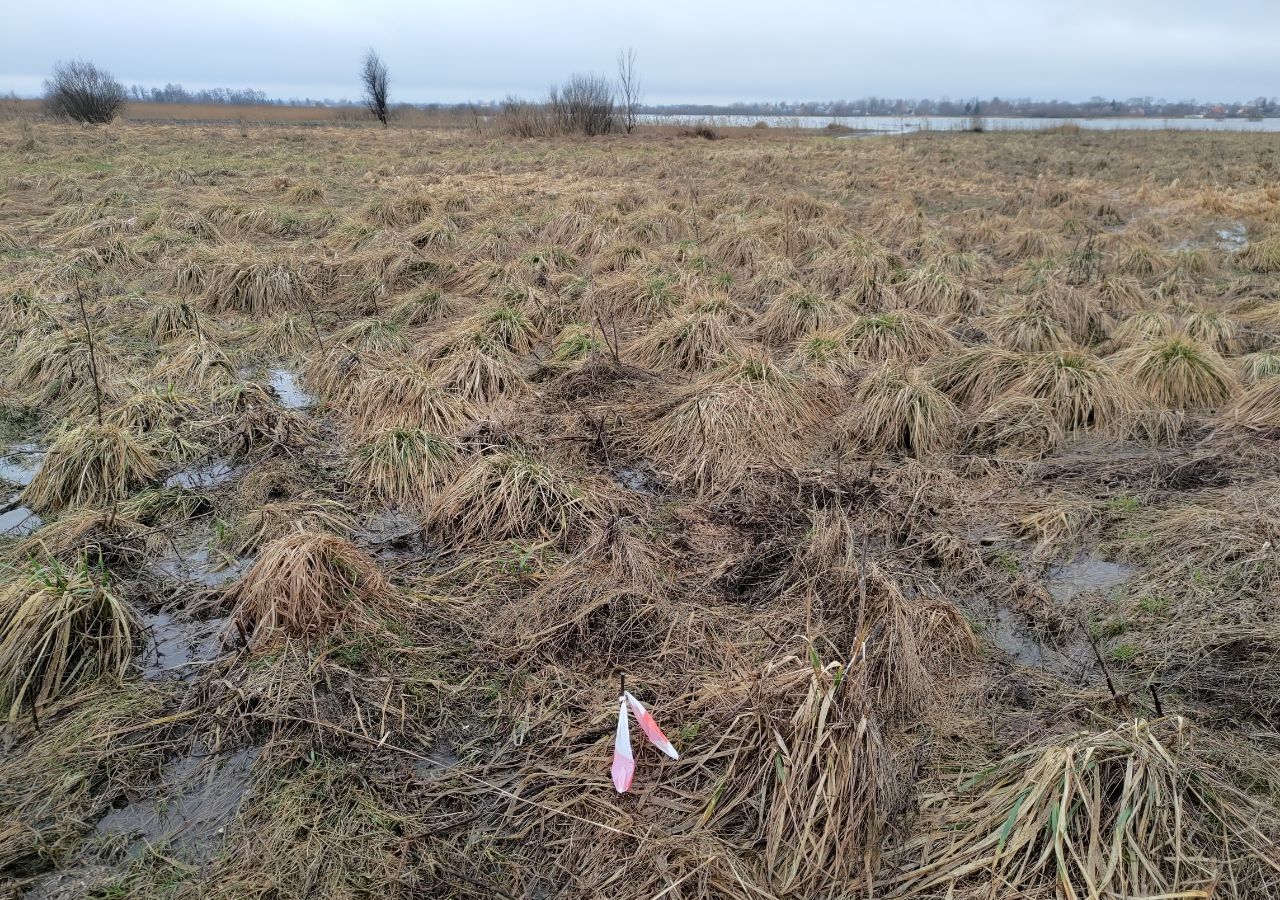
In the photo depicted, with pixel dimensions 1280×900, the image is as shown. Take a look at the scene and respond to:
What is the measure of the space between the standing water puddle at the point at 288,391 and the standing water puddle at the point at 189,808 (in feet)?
11.1

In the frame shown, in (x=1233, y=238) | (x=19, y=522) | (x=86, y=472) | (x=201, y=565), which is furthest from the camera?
(x=1233, y=238)

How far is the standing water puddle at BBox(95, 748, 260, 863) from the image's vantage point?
245 cm

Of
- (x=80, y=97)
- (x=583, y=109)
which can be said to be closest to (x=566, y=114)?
(x=583, y=109)

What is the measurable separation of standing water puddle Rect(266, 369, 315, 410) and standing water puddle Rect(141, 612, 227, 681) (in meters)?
2.42

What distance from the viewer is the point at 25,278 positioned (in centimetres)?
842

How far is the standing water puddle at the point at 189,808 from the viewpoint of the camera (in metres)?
2.45

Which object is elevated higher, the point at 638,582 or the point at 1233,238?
the point at 1233,238

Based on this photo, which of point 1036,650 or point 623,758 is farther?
point 1036,650

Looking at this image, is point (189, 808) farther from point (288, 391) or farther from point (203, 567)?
point (288, 391)

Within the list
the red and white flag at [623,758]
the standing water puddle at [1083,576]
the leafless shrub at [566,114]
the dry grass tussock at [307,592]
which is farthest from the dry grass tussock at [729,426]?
the leafless shrub at [566,114]

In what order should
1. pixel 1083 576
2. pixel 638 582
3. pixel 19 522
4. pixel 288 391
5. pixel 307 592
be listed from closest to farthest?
pixel 307 592
pixel 638 582
pixel 1083 576
pixel 19 522
pixel 288 391

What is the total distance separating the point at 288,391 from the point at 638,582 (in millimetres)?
4177

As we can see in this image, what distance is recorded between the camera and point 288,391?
632 centimetres

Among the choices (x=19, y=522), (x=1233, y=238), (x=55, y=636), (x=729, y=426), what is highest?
(x=1233, y=238)
